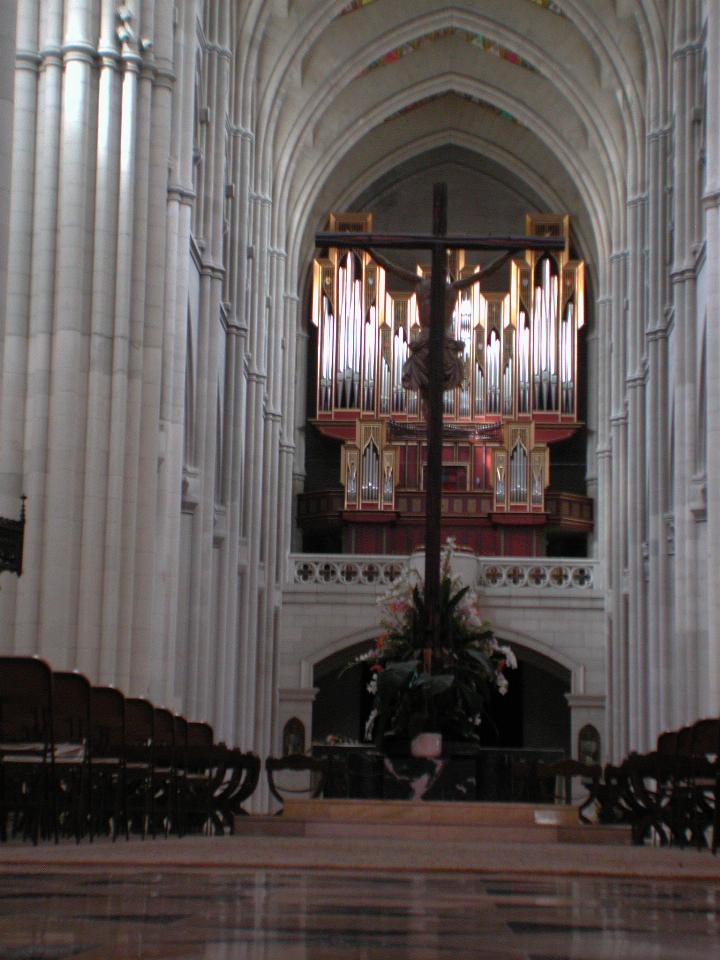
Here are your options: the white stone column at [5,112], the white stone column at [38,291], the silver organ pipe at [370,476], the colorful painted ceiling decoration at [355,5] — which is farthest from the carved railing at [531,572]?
the white stone column at [5,112]

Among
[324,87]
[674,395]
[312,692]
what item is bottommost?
[312,692]

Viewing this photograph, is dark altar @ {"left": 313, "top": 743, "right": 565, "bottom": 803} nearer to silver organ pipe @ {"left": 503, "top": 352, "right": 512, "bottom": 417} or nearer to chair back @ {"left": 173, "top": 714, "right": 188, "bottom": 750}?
chair back @ {"left": 173, "top": 714, "right": 188, "bottom": 750}

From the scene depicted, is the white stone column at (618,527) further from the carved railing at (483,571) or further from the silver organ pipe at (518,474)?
the silver organ pipe at (518,474)

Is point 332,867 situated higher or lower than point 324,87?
lower

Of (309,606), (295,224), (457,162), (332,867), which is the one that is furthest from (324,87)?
(332,867)

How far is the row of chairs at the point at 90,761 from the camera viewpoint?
6.79 meters

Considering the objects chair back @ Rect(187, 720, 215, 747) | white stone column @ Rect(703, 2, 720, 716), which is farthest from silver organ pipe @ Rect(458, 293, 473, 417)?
chair back @ Rect(187, 720, 215, 747)

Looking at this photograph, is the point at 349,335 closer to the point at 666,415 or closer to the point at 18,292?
the point at 666,415

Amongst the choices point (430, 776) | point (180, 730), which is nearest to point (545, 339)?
point (430, 776)

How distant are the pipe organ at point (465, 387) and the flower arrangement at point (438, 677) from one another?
57.6 feet

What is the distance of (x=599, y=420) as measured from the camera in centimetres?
3219

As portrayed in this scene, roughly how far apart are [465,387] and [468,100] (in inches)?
236

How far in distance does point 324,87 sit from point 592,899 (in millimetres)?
27574

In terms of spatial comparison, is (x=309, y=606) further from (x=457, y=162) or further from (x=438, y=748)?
(x=438, y=748)
